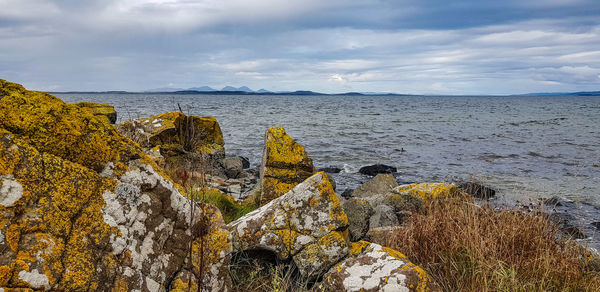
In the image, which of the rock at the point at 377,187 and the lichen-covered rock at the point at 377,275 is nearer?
the lichen-covered rock at the point at 377,275

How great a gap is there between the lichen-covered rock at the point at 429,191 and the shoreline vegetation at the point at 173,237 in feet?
12.1

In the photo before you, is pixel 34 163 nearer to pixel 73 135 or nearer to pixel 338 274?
pixel 73 135

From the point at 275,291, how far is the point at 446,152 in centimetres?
2358

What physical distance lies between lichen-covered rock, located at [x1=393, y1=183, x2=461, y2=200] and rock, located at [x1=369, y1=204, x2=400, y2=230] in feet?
4.14

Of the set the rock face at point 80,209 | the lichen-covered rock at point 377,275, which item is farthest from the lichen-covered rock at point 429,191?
the rock face at point 80,209

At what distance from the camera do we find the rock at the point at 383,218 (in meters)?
8.95

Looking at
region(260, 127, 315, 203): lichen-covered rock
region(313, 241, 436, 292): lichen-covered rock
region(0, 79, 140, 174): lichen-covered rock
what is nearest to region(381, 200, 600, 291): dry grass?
region(313, 241, 436, 292): lichen-covered rock

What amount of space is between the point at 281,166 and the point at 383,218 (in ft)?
9.77

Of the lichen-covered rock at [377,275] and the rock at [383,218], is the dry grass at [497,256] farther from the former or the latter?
the rock at [383,218]

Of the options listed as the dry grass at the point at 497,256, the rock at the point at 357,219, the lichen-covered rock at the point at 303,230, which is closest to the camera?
the dry grass at the point at 497,256

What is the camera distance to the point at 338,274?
14.0 feet

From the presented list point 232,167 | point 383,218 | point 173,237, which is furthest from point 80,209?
point 232,167

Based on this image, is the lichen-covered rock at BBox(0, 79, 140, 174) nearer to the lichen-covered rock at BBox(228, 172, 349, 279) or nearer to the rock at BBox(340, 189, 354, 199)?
the lichen-covered rock at BBox(228, 172, 349, 279)

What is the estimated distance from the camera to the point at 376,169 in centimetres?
1939
